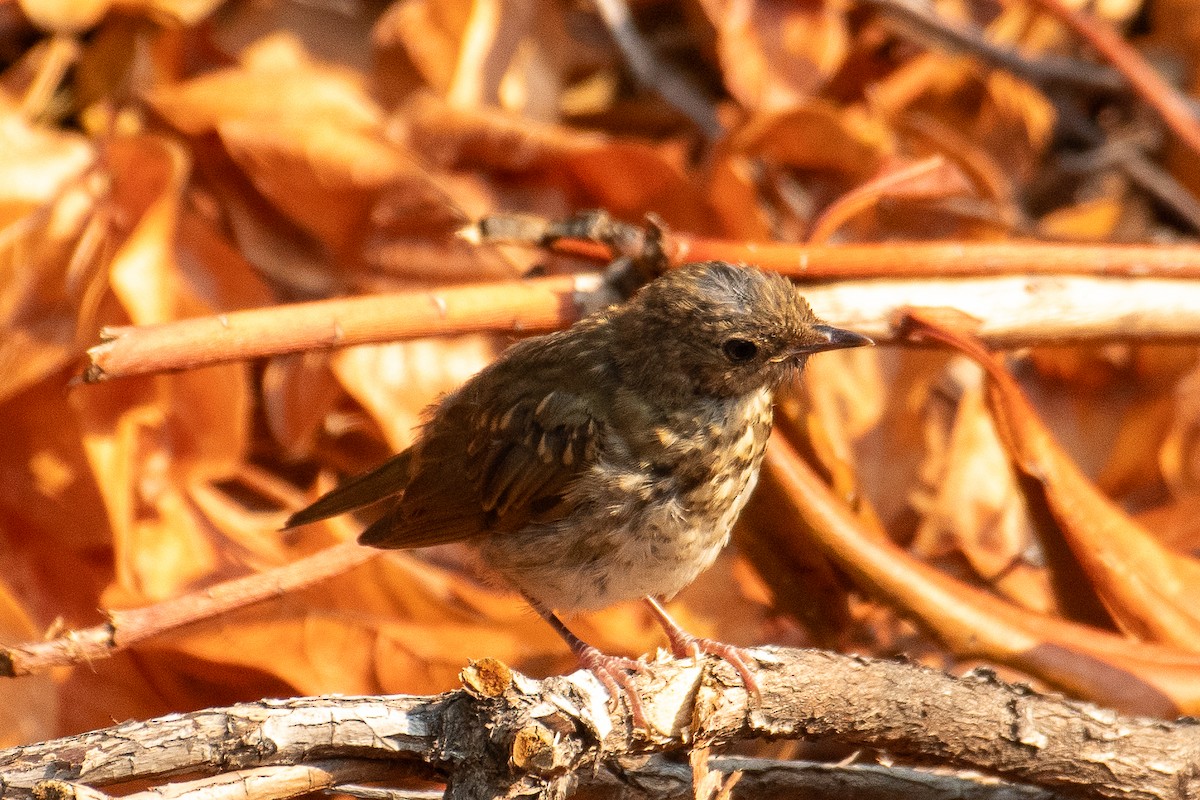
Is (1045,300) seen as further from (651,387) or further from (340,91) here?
(340,91)

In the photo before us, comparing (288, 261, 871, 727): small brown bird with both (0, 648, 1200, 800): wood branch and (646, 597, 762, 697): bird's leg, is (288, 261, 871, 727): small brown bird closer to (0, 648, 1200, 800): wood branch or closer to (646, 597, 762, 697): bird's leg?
(646, 597, 762, 697): bird's leg

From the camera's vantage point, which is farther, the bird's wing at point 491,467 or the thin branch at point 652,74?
the thin branch at point 652,74

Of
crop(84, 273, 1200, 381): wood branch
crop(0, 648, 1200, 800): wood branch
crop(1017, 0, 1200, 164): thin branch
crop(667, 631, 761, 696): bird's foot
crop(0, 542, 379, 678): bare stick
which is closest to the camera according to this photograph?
crop(0, 648, 1200, 800): wood branch

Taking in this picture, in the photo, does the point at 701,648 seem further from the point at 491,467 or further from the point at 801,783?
the point at 491,467

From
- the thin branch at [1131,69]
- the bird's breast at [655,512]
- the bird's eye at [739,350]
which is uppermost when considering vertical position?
the thin branch at [1131,69]

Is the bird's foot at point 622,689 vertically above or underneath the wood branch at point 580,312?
underneath

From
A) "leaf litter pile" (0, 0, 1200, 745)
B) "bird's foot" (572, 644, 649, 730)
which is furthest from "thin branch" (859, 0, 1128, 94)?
"bird's foot" (572, 644, 649, 730)

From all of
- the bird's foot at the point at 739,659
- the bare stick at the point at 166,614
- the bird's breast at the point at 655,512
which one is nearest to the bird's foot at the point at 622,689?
the bird's foot at the point at 739,659

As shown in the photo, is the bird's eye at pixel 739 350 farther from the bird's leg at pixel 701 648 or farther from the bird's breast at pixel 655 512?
the bird's leg at pixel 701 648
